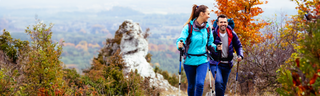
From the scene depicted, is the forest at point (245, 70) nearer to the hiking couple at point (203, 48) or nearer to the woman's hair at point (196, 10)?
the hiking couple at point (203, 48)

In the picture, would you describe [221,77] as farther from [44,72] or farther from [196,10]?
[44,72]

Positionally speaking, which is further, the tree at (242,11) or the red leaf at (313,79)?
the tree at (242,11)

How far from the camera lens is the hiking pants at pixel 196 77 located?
3.71 m

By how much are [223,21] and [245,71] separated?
4.09 meters

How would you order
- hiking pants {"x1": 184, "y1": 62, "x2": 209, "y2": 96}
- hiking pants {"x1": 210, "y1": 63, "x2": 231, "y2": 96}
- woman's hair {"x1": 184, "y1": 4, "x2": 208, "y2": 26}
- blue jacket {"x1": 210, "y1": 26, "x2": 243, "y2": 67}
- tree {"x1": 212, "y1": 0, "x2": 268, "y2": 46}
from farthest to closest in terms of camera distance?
tree {"x1": 212, "y1": 0, "x2": 268, "y2": 46}
blue jacket {"x1": 210, "y1": 26, "x2": 243, "y2": 67}
hiking pants {"x1": 210, "y1": 63, "x2": 231, "y2": 96}
woman's hair {"x1": 184, "y1": 4, "x2": 208, "y2": 26}
hiking pants {"x1": 184, "y1": 62, "x2": 209, "y2": 96}

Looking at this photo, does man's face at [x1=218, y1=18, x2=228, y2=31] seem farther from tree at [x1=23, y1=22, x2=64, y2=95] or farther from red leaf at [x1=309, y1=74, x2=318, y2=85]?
tree at [x1=23, y1=22, x2=64, y2=95]

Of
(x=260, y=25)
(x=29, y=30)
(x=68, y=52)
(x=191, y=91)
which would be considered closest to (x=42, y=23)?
(x=29, y=30)

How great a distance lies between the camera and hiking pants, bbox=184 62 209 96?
3.71 meters

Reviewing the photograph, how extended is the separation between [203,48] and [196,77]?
20.1 inches

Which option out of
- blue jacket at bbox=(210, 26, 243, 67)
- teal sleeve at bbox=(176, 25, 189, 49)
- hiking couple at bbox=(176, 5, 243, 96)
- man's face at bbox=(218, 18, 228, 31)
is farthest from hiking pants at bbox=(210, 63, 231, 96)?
teal sleeve at bbox=(176, 25, 189, 49)

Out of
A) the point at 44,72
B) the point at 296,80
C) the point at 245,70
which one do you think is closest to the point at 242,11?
the point at 245,70

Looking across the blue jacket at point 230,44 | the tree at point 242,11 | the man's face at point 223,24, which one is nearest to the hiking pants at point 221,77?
the blue jacket at point 230,44

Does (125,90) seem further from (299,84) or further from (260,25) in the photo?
(260,25)

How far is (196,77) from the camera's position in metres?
3.78
